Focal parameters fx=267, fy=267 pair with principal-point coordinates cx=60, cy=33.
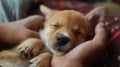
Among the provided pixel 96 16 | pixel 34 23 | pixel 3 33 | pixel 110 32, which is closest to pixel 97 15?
pixel 96 16

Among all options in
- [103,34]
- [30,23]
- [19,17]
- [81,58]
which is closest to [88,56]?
Answer: [81,58]

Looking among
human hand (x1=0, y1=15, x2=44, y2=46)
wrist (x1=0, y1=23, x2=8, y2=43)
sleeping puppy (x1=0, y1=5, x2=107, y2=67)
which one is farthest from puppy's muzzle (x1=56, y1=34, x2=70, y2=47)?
wrist (x1=0, y1=23, x2=8, y2=43)

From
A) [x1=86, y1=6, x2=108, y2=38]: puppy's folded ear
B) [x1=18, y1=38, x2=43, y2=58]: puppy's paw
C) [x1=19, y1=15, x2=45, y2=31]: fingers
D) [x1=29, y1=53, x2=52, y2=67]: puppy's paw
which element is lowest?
[x1=29, y1=53, x2=52, y2=67]: puppy's paw

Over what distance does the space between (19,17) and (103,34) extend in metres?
0.66

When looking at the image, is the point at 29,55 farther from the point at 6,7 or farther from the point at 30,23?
the point at 6,7

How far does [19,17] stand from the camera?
5.77 ft

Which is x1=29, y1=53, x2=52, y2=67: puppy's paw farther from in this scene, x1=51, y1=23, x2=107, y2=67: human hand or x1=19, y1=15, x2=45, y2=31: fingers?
x1=19, y1=15, x2=45, y2=31: fingers

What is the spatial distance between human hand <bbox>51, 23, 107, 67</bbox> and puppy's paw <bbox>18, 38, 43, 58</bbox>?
11 cm

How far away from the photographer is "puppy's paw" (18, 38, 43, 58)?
4.27 ft

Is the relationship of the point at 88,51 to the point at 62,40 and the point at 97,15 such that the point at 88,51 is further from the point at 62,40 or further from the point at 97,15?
the point at 97,15

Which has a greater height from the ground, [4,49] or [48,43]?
[48,43]

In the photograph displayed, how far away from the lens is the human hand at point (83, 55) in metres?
1.17

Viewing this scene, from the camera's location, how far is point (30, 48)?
4.28 ft

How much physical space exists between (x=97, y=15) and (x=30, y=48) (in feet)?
1.33
